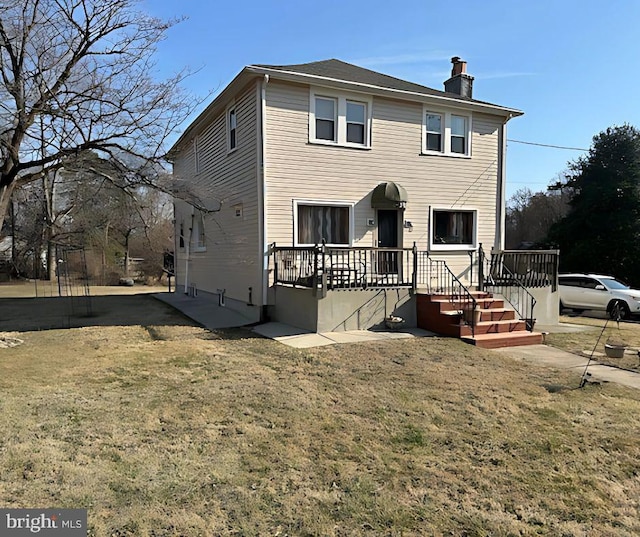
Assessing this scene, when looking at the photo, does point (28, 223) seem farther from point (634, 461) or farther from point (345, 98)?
point (634, 461)

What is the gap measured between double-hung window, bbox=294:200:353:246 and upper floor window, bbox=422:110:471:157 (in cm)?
293

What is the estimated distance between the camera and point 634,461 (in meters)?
3.73

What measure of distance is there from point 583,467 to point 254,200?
8325 mm

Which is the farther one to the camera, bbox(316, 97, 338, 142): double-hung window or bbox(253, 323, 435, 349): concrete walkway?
bbox(316, 97, 338, 142): double-hung window

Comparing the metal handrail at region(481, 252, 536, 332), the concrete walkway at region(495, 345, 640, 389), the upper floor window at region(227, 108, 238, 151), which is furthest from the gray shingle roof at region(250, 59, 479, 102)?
the concrete walkway at region(495, 345, 640, 389)

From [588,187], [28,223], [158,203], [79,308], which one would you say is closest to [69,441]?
[158,203]

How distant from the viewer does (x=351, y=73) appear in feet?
38.8

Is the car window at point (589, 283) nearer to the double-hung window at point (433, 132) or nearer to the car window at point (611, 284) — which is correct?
the car window at point (611, 284)

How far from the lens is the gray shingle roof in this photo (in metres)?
10.7

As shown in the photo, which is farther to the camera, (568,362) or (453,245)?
(453,245)

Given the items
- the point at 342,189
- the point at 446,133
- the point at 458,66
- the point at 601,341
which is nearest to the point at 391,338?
the point at 342,189

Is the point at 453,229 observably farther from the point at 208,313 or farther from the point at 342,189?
the point at 208,313

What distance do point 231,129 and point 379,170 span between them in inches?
163

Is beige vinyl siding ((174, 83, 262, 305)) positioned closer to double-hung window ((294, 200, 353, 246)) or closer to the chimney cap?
double-hung window ((294, 200, 353, 246))
